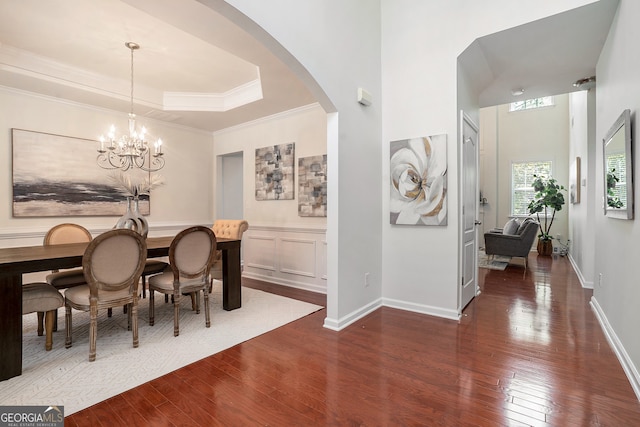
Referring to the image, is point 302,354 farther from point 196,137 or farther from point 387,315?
point 196,137

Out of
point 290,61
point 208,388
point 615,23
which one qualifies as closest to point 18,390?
point 208,388

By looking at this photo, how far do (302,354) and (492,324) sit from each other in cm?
196

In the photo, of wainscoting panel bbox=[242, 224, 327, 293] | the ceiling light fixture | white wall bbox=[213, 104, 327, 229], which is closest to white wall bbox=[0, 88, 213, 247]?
white wall bbox=[213, 104, 327, 229]

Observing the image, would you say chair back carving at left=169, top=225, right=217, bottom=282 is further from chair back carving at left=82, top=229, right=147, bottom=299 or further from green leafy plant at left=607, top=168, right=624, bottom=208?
green leafy plant at left=607, top=168, right=624, bottom=208

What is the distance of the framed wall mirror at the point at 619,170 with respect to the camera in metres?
2.12

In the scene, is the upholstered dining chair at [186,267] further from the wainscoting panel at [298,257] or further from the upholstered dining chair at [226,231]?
the wainscoting panel at [298,257]

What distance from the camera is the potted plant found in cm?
727

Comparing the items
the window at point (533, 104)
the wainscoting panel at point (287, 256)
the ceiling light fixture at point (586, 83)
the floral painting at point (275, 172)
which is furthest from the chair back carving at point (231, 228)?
the window at point (533, 104)

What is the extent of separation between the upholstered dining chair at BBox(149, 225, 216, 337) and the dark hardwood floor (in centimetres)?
80

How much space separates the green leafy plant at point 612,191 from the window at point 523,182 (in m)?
6.40

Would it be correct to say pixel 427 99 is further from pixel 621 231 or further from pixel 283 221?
pixel 283 221

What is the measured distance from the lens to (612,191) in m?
2.60

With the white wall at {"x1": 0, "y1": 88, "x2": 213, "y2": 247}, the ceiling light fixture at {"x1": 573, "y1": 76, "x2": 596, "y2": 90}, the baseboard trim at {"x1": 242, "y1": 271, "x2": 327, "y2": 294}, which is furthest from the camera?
the baseboard trim at {"x1": 242, "y1": 271, "x2": 327, "y2": 294}

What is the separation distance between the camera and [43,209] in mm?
4129
